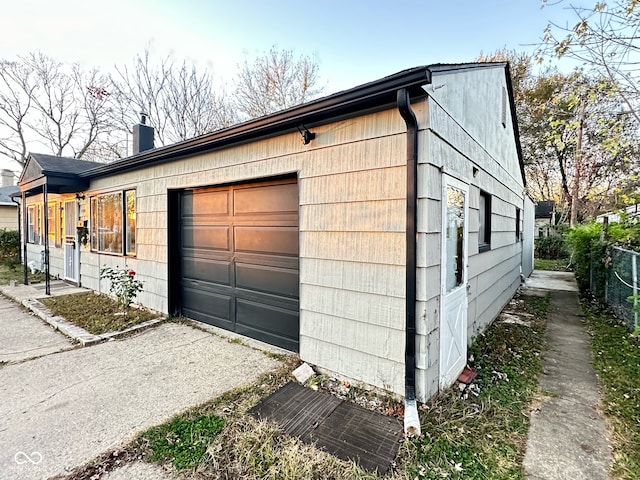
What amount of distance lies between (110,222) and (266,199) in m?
4.45

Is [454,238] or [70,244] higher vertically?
[454,238]

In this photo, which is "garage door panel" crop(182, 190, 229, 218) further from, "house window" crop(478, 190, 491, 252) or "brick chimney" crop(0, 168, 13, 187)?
"brick chimney" crop(0, 168, 13, 187)

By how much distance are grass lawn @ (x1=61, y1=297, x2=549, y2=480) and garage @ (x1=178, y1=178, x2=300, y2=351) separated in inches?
39.5

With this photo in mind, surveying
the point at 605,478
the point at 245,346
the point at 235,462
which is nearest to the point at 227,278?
the point at 245,346

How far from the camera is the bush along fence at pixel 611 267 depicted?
16.1ft

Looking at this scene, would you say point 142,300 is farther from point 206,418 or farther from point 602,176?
point 602,176

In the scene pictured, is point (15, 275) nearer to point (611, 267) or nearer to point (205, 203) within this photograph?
point (205, 203)

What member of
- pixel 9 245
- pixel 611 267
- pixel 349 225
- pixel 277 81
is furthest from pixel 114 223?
pixel 277 81

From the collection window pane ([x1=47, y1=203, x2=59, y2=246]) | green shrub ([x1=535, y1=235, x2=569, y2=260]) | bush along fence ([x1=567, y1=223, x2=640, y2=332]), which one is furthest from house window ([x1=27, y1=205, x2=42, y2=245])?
green shrub ([x1=535, y1=235, x2=569, y2=260])

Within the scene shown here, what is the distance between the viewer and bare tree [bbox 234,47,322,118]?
48.3ft

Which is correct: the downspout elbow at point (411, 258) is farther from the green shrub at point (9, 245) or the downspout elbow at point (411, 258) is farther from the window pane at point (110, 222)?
the green shrub at point (9, 245)

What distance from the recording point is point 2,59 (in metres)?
16.6

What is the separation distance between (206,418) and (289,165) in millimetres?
2514

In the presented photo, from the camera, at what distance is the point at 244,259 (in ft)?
14.1
